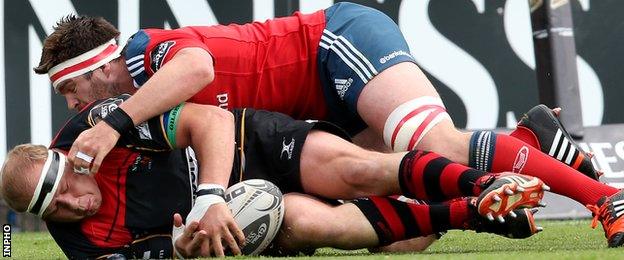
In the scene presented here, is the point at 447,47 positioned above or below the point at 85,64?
below

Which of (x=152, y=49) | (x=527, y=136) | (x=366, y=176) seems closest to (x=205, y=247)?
(x=366, y=176)

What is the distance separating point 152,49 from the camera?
4.84 m

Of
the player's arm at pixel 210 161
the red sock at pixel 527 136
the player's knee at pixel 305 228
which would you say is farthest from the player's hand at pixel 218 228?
the red sock at pixel 527 136

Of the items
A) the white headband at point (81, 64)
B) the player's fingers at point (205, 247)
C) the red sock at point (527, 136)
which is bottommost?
the player's fingers at point (205, 247)

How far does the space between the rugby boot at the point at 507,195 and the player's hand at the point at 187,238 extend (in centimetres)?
83

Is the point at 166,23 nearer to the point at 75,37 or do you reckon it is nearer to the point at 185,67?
the point at 75,37

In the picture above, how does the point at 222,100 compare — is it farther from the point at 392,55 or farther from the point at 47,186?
the point at 47,186

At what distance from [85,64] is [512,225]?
1694 mm

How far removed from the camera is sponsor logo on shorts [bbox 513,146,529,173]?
4.61m

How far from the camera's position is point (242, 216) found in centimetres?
428

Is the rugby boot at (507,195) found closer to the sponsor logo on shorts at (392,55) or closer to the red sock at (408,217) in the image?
the red sock at (408,217)

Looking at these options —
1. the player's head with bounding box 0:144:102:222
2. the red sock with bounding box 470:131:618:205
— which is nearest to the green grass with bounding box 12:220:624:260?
the red sock with bounding box 470:131:618:205

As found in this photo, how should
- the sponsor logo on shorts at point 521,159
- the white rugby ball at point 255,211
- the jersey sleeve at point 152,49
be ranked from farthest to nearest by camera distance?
1. the jersey sleeve at point 152,49
2. the sponsor logo on shorts at point 521,159
3. the white rugby ball at point 255,211

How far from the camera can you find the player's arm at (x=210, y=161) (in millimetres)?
4117
